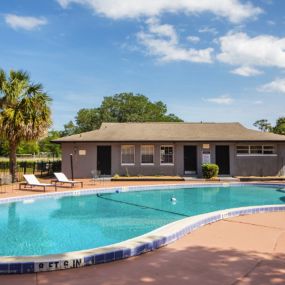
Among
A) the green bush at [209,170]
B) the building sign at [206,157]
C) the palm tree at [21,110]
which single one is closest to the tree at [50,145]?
the building sign at [206,157]

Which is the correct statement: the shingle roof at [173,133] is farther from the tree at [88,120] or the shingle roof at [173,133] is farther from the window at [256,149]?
the tree at [88,120]

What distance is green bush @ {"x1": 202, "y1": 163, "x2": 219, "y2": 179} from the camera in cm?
2291

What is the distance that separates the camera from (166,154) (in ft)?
81.1

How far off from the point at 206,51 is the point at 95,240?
13163mm

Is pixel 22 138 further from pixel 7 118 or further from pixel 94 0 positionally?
pixel 94 0

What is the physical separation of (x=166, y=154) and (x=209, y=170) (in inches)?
134

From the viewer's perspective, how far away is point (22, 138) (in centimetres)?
2009

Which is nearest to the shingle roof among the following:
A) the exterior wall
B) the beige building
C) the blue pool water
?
the beige building

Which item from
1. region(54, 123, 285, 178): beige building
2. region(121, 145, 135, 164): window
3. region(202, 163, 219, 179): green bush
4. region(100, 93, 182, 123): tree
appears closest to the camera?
region(202, 163, 219, 179): green bush

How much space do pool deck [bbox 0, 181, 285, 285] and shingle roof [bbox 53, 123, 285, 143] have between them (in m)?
16.0

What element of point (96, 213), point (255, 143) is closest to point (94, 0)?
point (96, 213)

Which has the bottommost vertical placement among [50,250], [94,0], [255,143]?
[50,250]

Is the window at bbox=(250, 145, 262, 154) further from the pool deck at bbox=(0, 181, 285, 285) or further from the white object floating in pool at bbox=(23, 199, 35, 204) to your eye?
the pool deck at bbox=(0, 181, 285, 285)

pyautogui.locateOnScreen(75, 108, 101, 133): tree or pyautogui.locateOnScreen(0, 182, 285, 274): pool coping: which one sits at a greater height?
pyautogui.locateOnScreen(75, 108, 101, 133): tree
